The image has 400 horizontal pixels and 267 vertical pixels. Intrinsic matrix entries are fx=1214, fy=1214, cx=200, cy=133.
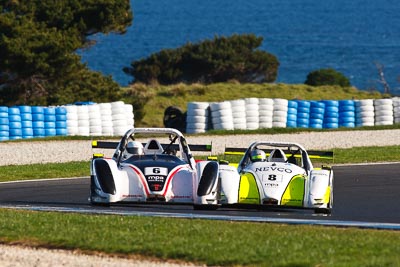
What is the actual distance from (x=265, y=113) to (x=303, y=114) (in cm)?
161

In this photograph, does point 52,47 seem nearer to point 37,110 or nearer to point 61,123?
point 61,123

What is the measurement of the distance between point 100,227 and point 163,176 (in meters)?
3.68

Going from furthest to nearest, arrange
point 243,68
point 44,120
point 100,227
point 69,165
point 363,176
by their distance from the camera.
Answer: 1. point 243,68
2. point 44,120
3. point 69,165
4. point 363,176
5. point 100,227

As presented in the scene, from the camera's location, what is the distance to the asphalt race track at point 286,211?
1811cm

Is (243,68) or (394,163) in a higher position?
(243,68)

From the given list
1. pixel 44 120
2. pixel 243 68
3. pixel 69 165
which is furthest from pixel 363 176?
pixel 243 68

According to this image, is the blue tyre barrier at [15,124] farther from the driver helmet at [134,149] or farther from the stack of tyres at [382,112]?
the driver helmet at [134,149]

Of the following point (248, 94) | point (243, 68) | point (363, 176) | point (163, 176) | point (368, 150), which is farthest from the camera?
point (243, 68)

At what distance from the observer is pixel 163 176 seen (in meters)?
19.2

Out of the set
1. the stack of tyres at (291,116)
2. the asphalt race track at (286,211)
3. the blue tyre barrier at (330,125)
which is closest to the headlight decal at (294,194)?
the asphalt race track at (286,211)

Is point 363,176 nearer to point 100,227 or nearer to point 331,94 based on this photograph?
point 100,227

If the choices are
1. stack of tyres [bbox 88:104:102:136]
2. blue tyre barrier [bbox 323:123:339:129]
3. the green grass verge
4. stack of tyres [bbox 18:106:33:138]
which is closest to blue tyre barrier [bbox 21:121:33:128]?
stack of tyres [bbox 18:106:33:138]

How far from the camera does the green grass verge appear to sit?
1314 cm

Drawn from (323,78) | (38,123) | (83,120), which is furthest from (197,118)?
(323,78)
